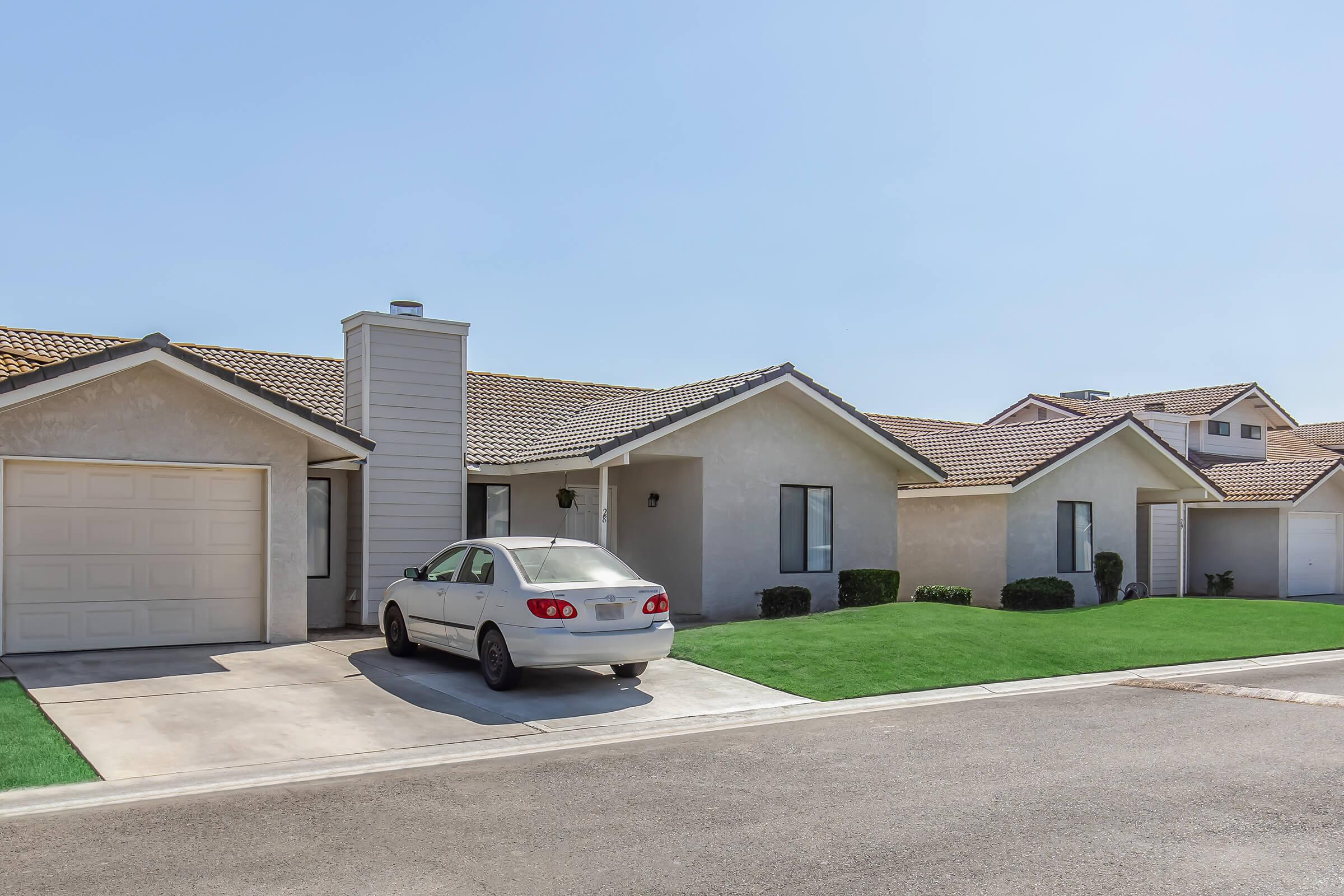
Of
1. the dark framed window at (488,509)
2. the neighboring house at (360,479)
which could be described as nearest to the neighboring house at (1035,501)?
the neighboring house at (360,479)

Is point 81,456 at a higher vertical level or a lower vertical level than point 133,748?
higher

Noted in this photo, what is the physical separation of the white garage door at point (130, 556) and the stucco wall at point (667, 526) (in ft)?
24.0

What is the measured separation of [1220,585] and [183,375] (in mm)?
26407

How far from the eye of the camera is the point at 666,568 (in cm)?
2022

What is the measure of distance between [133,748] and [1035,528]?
19.0m

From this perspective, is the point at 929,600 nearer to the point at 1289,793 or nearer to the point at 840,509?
the point at 840,509

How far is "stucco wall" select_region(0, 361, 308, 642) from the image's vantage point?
524 inches

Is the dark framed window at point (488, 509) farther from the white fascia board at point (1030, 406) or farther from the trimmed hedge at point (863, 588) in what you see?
the white fascia board at point (1030, 406)

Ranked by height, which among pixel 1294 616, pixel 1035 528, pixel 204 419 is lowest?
pixel 1294 616

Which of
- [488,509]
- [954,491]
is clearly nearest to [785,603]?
[488,509]

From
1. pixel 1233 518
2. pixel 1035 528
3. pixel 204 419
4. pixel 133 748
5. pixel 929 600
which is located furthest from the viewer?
pixel 1233 518

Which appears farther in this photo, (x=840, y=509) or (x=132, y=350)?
(x=840, y=509)

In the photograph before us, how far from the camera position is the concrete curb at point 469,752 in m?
7.79

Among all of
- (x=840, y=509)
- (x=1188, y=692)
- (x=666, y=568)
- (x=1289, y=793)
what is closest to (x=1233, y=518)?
(x=840, y=509)
